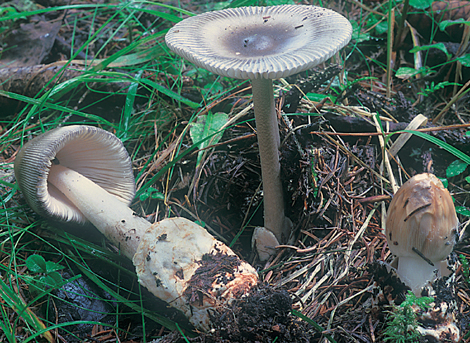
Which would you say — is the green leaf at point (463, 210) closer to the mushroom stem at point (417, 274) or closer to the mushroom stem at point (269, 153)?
the mushroom stem at point (417, 274)

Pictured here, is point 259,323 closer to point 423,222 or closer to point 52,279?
point 423,222

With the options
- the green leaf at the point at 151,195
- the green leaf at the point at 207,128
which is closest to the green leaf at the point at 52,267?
the green leaf at the point at 151,195

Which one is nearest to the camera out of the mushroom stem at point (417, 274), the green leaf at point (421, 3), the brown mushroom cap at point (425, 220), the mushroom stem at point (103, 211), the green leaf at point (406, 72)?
the brown mushroom cap at point (425, 220)

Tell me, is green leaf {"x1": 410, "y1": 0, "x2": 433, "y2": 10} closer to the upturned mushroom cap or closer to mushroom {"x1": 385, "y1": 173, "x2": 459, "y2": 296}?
mushroom {"x1": 385, "y1": 173, "x2": 459, "y2": 296}

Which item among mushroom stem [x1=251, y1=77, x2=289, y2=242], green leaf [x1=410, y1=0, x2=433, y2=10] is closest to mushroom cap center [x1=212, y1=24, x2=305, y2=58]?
mushroom stem [x1=251, y1=77, x2=289, y2=242]

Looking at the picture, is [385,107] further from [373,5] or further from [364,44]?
[373,5]

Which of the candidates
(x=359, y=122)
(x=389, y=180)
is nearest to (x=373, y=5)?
(x=359, y=122)
